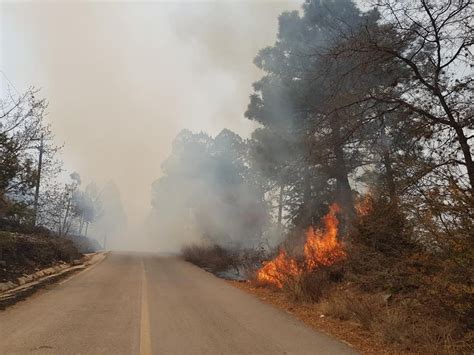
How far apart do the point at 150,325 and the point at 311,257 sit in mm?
6458

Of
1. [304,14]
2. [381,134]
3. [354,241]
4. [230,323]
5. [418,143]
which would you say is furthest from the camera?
[304,14]

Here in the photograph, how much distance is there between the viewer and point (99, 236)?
92.1 m

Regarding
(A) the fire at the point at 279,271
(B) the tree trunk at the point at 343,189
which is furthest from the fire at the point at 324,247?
(B) the tree trunk at the point at 343,189

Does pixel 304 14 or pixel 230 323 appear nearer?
pixel 230 323

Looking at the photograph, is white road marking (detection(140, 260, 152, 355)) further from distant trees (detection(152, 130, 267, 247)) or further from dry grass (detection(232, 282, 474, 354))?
distant trees (detection(152, 130, 267, 247))

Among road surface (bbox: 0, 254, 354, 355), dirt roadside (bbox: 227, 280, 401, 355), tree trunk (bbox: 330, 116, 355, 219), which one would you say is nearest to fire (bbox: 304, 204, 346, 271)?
tree trunk (bbox: 330, 116, 355, 219)

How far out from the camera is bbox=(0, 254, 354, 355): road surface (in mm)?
5465

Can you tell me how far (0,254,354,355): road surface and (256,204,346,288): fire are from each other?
1828 mm

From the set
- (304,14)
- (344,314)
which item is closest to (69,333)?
(344,314)

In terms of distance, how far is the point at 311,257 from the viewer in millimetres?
12047

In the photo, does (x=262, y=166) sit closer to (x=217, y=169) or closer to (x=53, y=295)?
(x=53, y=295)

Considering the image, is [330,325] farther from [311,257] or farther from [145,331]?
[311,257]

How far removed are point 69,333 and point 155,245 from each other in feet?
219

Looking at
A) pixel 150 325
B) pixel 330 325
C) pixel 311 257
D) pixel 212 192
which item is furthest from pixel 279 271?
pixel 212 192
